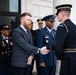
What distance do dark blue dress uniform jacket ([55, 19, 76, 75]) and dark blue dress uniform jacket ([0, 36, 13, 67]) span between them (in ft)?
5.97

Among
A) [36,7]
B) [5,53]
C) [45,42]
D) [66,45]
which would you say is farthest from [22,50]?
[36,7]

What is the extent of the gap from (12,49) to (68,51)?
187cm

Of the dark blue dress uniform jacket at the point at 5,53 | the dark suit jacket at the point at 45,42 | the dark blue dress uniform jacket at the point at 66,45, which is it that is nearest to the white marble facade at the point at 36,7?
the dark suit jacket at the point at 45,42

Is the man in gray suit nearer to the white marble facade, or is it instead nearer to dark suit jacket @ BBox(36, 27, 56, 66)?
dark suit jacket @ BBox(36, 27, 56, 66)

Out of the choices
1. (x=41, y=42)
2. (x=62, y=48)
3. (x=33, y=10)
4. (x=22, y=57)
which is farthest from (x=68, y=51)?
(x=33, y=10)

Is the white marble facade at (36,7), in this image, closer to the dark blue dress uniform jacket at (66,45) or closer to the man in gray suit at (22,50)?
the man in gray suit at (22,50)

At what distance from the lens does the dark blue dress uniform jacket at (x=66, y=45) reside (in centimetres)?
490

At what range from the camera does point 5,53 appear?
6555 mm

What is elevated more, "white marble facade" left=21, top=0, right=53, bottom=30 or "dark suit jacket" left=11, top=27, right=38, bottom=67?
"white marble facade" left=21, top=0, right=53, bottom=30

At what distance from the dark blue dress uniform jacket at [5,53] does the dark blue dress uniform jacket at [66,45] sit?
5.97 ft

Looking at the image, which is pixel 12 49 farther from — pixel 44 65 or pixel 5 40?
pixel 44 65

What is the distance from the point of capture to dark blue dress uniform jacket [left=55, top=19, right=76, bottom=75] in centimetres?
490

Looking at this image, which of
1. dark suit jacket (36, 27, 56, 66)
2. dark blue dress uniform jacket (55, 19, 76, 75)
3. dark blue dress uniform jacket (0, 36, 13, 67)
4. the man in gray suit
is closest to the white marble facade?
dark suit jacket (36, 27, 56, 66)

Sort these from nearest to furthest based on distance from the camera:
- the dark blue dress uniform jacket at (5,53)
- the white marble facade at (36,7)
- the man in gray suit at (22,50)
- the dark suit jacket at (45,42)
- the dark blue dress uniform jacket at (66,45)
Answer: the dark blue dress uniform jacket at (66,45) < the man in gray suit at (22,50) < the dark blue dress uniform jacket at (5,53) < the dark suit jacket at (45,42) < the white marble facade at (36,7)
